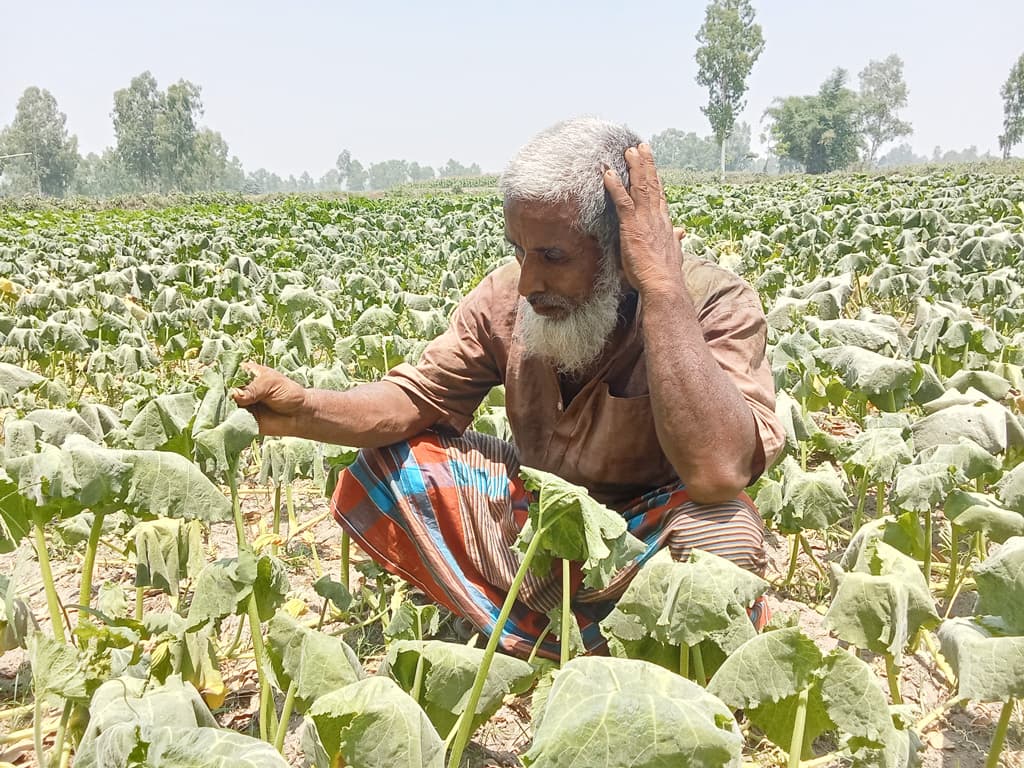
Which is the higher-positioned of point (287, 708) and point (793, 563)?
point (287, 708)

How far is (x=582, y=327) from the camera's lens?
7.20 ft

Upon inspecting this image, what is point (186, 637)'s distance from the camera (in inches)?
72.5

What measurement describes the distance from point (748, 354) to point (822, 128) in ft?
211

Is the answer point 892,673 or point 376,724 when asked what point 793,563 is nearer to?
point 892,673

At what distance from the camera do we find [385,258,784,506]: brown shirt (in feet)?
7.18

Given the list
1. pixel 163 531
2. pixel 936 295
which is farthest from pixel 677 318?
pixel 936 295

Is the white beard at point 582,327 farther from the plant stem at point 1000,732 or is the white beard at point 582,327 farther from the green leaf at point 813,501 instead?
the plant stem at point 1000,732

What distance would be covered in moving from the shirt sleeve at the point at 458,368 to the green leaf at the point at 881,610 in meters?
1.27

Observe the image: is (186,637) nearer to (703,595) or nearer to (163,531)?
(163,531)

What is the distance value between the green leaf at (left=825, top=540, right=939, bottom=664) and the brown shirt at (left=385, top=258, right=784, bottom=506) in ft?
1.75

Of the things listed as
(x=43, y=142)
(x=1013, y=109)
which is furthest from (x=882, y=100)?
(x=43, y=142)

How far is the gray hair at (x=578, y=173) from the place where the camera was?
2.05m

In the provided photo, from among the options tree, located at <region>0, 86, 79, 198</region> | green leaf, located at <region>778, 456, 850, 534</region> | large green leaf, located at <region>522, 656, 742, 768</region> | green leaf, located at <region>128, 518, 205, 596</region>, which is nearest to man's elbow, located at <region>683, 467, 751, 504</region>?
green leaf, located at <region>778, 456, 850, 534</region>

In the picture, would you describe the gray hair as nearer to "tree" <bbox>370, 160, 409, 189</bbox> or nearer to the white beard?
the white beard
